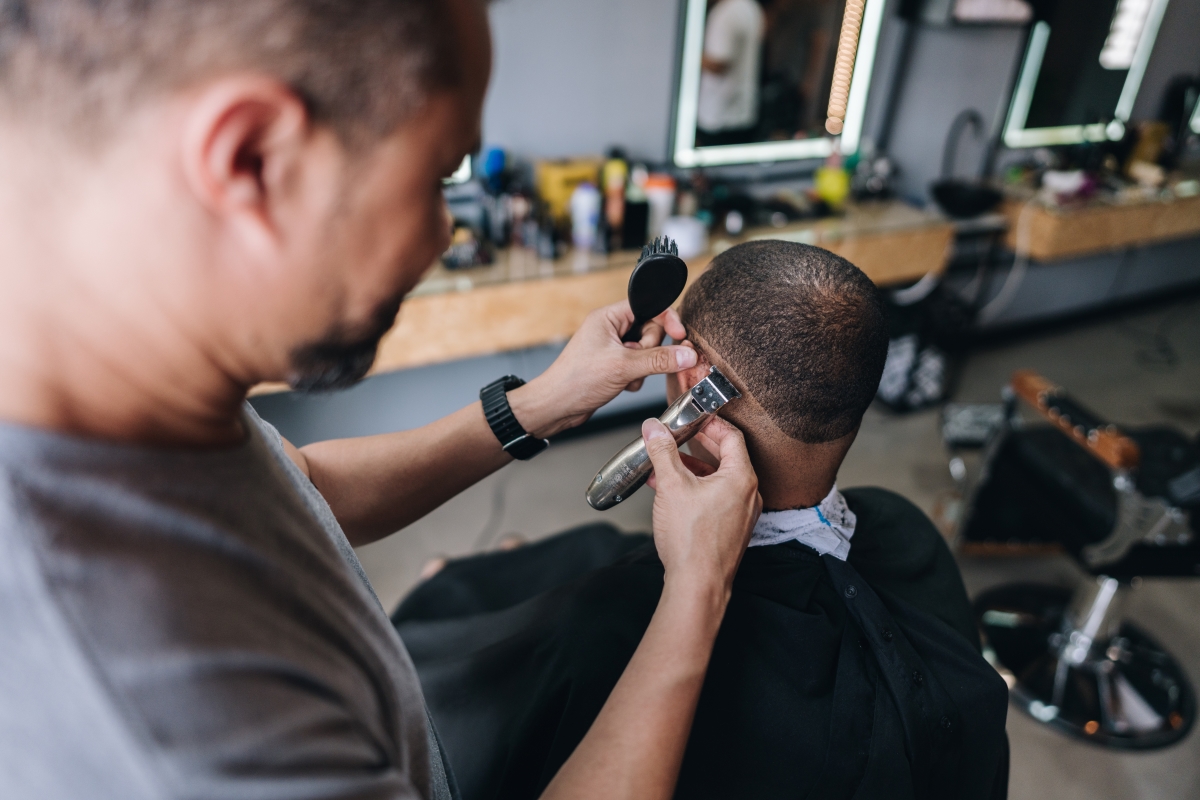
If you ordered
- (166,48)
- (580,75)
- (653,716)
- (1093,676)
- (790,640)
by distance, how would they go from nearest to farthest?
(166,48) → (653,716) → (790,640) → (1093,676) → (580,75)

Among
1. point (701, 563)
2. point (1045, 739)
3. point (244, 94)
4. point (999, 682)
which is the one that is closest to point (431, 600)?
point (701, 563)

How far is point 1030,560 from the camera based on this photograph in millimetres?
2398

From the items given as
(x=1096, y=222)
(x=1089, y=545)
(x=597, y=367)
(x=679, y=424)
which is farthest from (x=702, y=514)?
(x=1096, y=222)

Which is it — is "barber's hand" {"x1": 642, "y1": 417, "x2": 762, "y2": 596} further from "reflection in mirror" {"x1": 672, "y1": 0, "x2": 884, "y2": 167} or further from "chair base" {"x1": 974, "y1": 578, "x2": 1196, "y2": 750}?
"reflection in mirror" {"x1": 672, "y1": 0, "x2": 884, "y2": 167}

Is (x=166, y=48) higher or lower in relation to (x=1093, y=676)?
higher

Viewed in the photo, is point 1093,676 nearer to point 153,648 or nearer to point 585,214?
point 585,214

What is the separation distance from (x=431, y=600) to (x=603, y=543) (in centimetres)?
37

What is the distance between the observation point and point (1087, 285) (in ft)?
12.8

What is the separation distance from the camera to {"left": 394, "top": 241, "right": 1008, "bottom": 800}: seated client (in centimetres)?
89

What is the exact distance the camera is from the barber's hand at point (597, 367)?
3.05 feet

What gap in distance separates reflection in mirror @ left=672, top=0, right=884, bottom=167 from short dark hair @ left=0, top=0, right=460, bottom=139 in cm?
225

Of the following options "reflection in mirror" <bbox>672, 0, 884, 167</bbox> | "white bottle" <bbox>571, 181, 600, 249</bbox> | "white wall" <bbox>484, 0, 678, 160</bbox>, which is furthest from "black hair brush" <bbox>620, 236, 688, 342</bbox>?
"reflection in mirror" <bbox>672, 0, 884, 167</bbox>

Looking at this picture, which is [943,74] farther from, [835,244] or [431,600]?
[431,600]

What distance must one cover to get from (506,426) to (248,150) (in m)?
0.63
